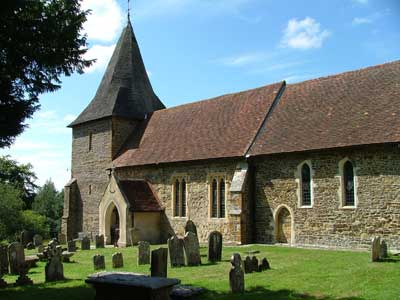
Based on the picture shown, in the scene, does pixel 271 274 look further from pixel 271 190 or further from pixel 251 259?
pixel 271 190

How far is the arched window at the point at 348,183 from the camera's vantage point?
62.9 ft

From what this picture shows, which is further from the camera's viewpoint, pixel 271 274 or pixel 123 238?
pixel 123 238

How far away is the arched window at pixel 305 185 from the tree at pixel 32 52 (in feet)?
38.6

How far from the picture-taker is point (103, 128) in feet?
109

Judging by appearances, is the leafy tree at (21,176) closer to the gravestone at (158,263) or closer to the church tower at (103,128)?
the church tower at (103,128)

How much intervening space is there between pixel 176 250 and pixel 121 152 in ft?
54.8

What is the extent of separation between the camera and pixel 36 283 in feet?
46.3

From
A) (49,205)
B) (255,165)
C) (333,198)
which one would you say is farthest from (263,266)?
(49,205)

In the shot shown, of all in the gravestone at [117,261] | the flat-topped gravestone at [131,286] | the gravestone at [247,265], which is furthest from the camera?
the gravestone at [117,261]

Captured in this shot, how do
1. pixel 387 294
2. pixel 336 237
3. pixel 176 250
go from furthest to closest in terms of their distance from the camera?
pixel 336 237 < pixel 176 250 < pixel 387 294

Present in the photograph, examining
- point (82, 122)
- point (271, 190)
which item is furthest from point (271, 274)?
point (82, 122)

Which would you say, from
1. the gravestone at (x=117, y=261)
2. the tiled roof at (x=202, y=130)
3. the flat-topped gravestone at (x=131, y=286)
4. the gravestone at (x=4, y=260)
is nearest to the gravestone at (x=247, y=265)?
the flat-topped gravestone at (x=131, y=286)

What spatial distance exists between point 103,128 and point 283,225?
16631 millimetres

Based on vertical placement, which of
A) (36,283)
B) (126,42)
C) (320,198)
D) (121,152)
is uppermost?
(126,42)
